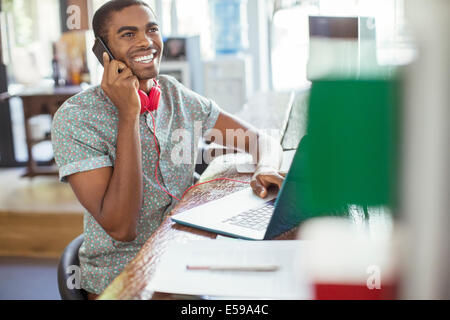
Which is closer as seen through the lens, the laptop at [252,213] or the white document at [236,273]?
the white document at [236,273]

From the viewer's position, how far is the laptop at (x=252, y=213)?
2.06 ft

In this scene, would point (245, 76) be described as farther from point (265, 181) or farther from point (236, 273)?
point (236, 273)

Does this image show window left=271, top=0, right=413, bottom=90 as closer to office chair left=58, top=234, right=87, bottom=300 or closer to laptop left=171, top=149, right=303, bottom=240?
laptop left=171, top=149, right=303, bottom=240

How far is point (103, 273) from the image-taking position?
3.55ft

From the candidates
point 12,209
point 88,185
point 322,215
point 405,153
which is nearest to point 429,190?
point 405,153

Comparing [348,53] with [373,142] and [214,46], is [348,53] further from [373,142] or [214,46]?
[214,46]

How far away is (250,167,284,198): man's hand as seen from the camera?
959 mm

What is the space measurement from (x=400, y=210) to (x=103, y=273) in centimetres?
97

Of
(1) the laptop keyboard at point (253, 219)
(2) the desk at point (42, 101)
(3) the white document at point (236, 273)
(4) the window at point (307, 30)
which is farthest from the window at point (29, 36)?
(3) the white document at point (236, 273)

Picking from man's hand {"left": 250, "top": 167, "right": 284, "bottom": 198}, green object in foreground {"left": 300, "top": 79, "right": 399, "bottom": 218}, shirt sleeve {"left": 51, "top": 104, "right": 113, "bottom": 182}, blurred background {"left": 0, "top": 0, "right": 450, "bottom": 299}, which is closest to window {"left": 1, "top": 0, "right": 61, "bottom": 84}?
blurred background {"left": 0, "top": 0, "right": 450, "bottom": 299}

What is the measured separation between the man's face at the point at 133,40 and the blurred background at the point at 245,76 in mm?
398

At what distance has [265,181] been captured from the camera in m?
0.98

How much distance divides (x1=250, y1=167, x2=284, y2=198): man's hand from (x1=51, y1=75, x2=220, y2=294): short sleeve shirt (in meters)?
0.28

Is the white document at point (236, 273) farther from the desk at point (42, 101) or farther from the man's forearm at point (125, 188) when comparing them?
the desk at point (42, 101)
